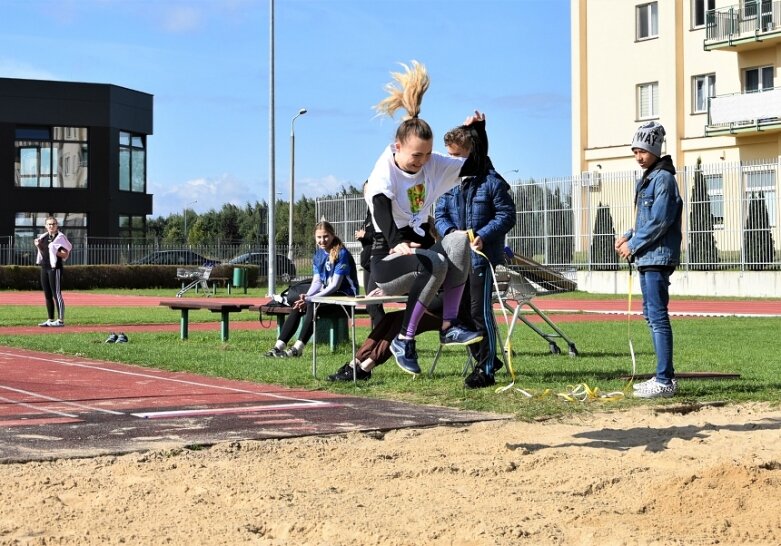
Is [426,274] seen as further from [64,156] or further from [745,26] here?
[64,156]

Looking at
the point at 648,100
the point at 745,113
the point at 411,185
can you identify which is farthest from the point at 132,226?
the point at 411,185

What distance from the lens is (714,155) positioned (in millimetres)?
43000

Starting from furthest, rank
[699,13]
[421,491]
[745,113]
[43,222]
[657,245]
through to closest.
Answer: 1. [43,222]
2. [699,13]
3. [745,113]
4. [657,245]
5. [421,491]

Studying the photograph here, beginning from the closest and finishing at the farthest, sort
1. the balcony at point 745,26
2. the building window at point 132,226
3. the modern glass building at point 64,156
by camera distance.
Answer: the balcony at point 745,26
the modern glass building at point 64,156
the building window at point 132,226

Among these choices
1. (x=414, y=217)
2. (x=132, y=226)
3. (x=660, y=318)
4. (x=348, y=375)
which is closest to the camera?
(x=414, y=217)

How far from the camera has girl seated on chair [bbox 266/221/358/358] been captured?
1255cm

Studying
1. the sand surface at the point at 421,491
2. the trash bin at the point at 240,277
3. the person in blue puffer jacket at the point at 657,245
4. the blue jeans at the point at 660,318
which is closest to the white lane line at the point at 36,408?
the sand surface at the point at 421,491

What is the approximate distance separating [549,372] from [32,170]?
47.3 meters

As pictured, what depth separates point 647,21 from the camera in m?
44.8

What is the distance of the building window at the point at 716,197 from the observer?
3078cm

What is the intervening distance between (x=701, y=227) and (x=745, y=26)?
13089 mm

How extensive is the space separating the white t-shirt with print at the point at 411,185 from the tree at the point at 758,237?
2319cm

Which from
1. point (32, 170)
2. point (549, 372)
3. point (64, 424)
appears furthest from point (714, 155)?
point (64, 424)

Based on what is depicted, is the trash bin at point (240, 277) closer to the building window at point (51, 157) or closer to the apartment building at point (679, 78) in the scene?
the apartment building at point (679, 78)
